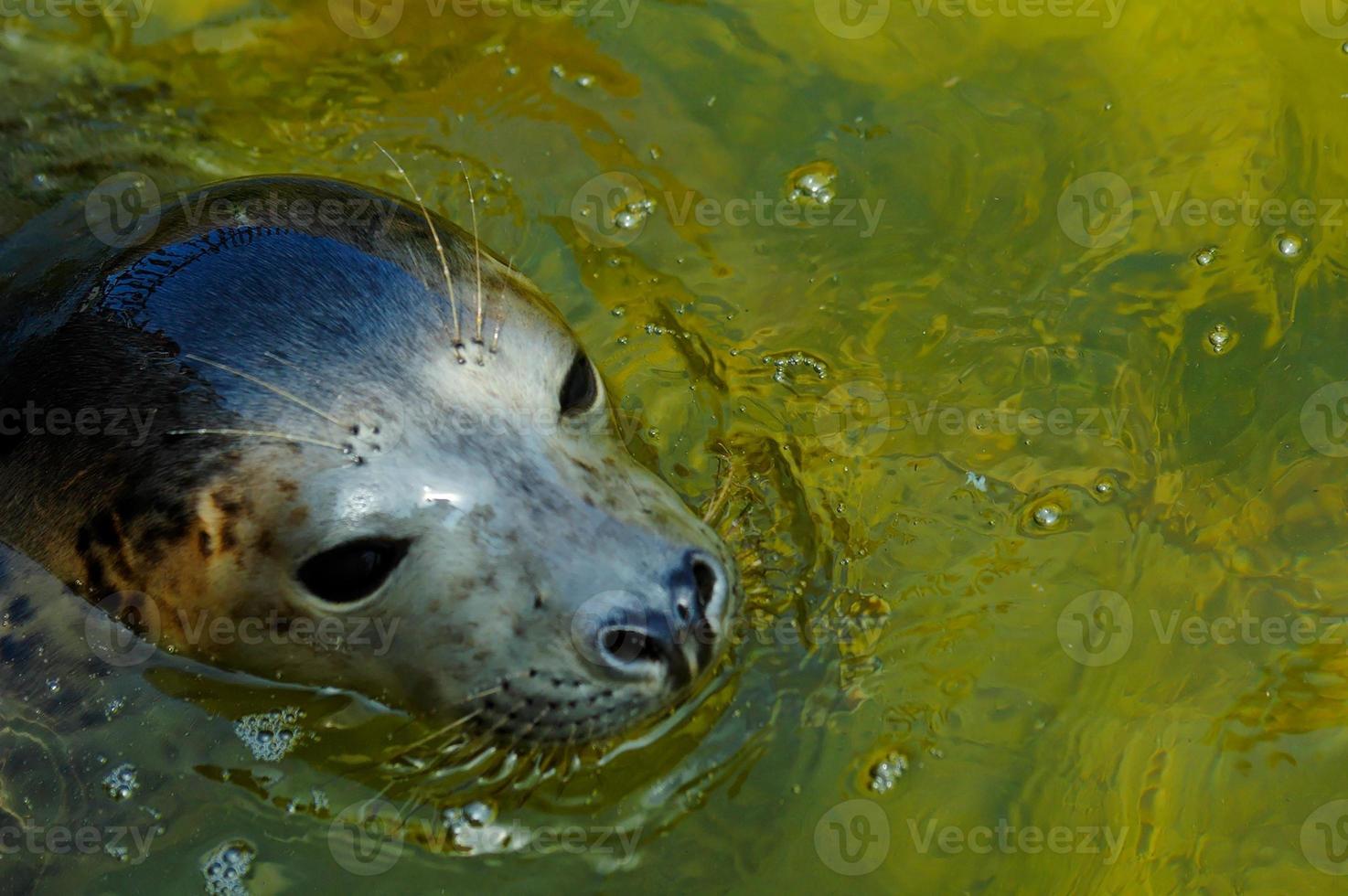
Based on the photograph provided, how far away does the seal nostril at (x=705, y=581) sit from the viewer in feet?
7.18

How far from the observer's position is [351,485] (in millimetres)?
2244

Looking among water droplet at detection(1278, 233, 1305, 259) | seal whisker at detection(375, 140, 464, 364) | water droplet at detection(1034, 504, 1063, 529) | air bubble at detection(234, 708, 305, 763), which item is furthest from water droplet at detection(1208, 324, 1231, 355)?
air bubble at detection(234, 708, 305, 763)

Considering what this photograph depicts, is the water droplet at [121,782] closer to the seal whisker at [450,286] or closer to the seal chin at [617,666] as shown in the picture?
the seal chin at [617,666]

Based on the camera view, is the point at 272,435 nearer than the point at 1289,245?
Yes

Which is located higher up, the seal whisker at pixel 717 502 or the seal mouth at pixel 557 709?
the seal whisker at pixel 717 502

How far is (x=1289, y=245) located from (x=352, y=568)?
2.57 metres

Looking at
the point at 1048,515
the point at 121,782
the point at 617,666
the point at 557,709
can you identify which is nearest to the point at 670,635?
the point at 617,666

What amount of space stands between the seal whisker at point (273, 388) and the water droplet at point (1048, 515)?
64.0 inches

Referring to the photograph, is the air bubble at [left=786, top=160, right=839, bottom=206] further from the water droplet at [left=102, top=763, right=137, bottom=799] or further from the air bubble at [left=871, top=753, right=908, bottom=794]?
the water droplet at [left=102, top=763, right=137, bottom=799]

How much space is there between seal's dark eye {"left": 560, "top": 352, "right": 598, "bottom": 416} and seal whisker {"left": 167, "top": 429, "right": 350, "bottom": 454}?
46 centimetres

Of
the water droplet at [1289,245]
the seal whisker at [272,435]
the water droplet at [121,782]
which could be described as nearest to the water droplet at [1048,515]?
the water droplet at [1289,245]

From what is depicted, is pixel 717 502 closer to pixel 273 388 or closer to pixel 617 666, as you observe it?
pixel 617 666

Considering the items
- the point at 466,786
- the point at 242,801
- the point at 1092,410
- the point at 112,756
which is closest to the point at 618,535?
the point at 466,786

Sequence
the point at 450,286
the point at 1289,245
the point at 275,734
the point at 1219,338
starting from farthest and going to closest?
the point at 1289,245, the point at 1219,338, the point at 275,734, the point at 450,286
